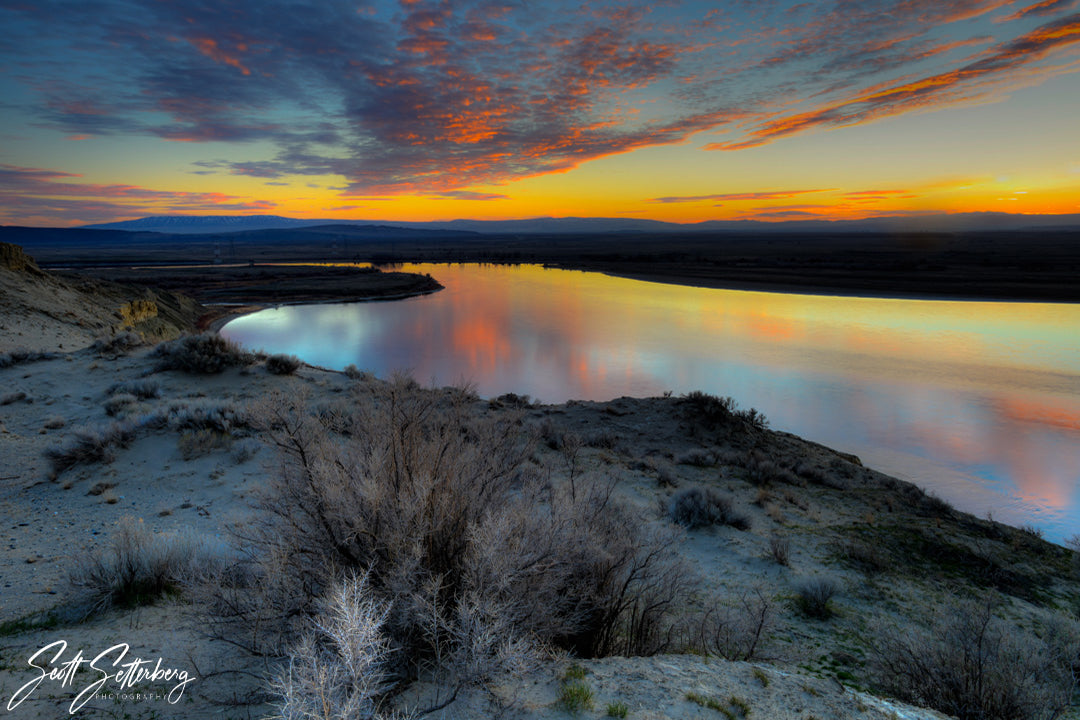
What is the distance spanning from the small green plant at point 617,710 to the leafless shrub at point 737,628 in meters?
1.30

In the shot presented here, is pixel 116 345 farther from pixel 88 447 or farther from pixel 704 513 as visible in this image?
pixel 704 513

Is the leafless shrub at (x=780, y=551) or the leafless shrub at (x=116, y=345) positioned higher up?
the leafless shrub at (x=116, y=345)

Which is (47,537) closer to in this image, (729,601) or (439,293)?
(729,601)

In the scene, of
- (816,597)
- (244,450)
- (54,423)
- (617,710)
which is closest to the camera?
(617,710)

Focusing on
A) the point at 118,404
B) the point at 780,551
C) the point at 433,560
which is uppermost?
the point at 433,560

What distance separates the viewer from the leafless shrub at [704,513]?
22.9ft

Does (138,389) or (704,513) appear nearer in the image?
(704,513)

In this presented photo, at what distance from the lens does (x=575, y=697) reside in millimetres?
2816

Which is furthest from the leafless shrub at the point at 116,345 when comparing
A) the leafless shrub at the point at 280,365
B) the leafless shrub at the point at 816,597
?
the leafless shrub at the point at 816,597

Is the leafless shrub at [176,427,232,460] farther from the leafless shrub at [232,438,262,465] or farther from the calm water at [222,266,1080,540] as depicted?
the calm water at [222,266,1080,540]

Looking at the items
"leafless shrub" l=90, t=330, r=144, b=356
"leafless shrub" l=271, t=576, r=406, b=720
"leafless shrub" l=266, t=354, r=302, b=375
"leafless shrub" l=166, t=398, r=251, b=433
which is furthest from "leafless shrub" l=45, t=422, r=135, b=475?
"leafless shrub" l=90, t=330, r=144, b=356

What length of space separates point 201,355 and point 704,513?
12.0 m

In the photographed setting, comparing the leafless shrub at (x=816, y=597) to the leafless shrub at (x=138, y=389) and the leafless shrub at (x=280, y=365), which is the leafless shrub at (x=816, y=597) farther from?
the leafless shrub at (x=280, y=365)

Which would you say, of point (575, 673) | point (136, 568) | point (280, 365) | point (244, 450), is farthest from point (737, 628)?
point (280, 365)
